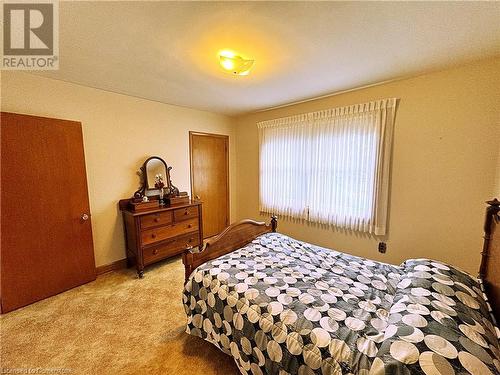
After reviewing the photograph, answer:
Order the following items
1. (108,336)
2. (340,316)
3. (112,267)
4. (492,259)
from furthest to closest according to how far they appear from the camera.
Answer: (112,267) → (108,336) → (492,259) → (340,316)

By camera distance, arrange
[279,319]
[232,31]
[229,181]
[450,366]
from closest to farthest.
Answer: [450,366], [279,319], [232,31], [229,181]

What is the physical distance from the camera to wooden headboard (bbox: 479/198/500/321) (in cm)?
116

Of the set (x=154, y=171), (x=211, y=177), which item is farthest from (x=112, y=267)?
(x=211, y=177)

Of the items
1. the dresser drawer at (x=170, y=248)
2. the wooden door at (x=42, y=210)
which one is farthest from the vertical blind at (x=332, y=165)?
the wooden door at (x=42, y=210)

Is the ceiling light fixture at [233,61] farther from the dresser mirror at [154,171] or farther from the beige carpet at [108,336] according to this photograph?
the beige carpet at [108,336]

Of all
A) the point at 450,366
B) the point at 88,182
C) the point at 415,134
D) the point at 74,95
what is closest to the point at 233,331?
the point at 450,366

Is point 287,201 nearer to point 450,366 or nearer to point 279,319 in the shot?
point 279,319

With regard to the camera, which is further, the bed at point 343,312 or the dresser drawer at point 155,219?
the dresser drawer at point 155,219

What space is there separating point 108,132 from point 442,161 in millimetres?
4043

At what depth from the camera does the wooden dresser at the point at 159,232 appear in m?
2.62

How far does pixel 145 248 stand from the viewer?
2.66m

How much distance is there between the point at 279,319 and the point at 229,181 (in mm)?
3333

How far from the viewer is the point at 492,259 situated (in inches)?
51.1

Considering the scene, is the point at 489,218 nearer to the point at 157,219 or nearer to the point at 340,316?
the point at 340,316
